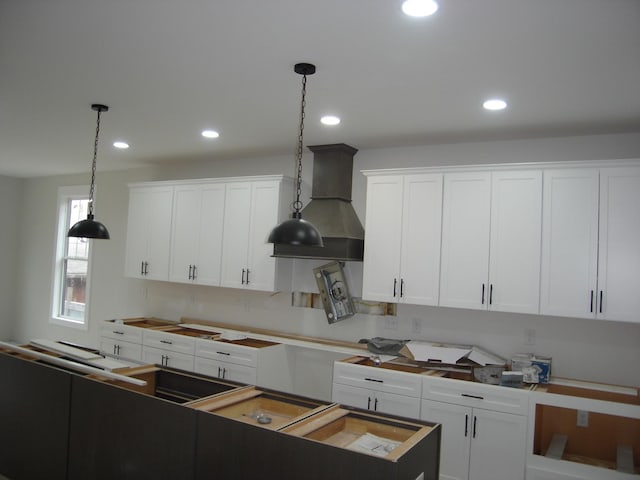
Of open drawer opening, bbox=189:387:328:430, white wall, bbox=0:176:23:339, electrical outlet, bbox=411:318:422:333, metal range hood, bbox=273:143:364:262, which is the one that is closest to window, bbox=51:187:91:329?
white wall, bbox=0:176:23:339

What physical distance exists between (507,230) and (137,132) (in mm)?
3457

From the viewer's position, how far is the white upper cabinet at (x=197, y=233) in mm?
5418

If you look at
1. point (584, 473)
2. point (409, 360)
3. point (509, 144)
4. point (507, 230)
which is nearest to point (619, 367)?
point (584, 473)

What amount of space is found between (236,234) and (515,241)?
277cm

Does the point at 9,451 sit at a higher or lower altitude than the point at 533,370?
lower

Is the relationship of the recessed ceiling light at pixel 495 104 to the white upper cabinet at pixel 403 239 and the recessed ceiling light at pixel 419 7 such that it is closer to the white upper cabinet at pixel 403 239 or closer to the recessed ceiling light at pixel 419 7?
the white upper cabinet at pixel 403 239

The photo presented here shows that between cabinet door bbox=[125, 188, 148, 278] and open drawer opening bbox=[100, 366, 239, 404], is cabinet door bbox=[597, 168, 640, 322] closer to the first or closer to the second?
open drawer opening bbox=[100, 366, 239, 404]

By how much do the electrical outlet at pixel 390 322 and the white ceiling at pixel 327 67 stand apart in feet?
5.41

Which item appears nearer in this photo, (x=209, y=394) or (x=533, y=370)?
(x=209, y=394)

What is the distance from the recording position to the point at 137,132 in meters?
4.79

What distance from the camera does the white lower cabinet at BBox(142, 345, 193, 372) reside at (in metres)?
→ 5.19

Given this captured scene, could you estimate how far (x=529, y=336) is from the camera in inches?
162

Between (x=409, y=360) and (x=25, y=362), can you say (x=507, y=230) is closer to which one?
(x=409, y=360)

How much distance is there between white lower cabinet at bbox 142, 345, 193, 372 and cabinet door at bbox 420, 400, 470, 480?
8.37 ft
